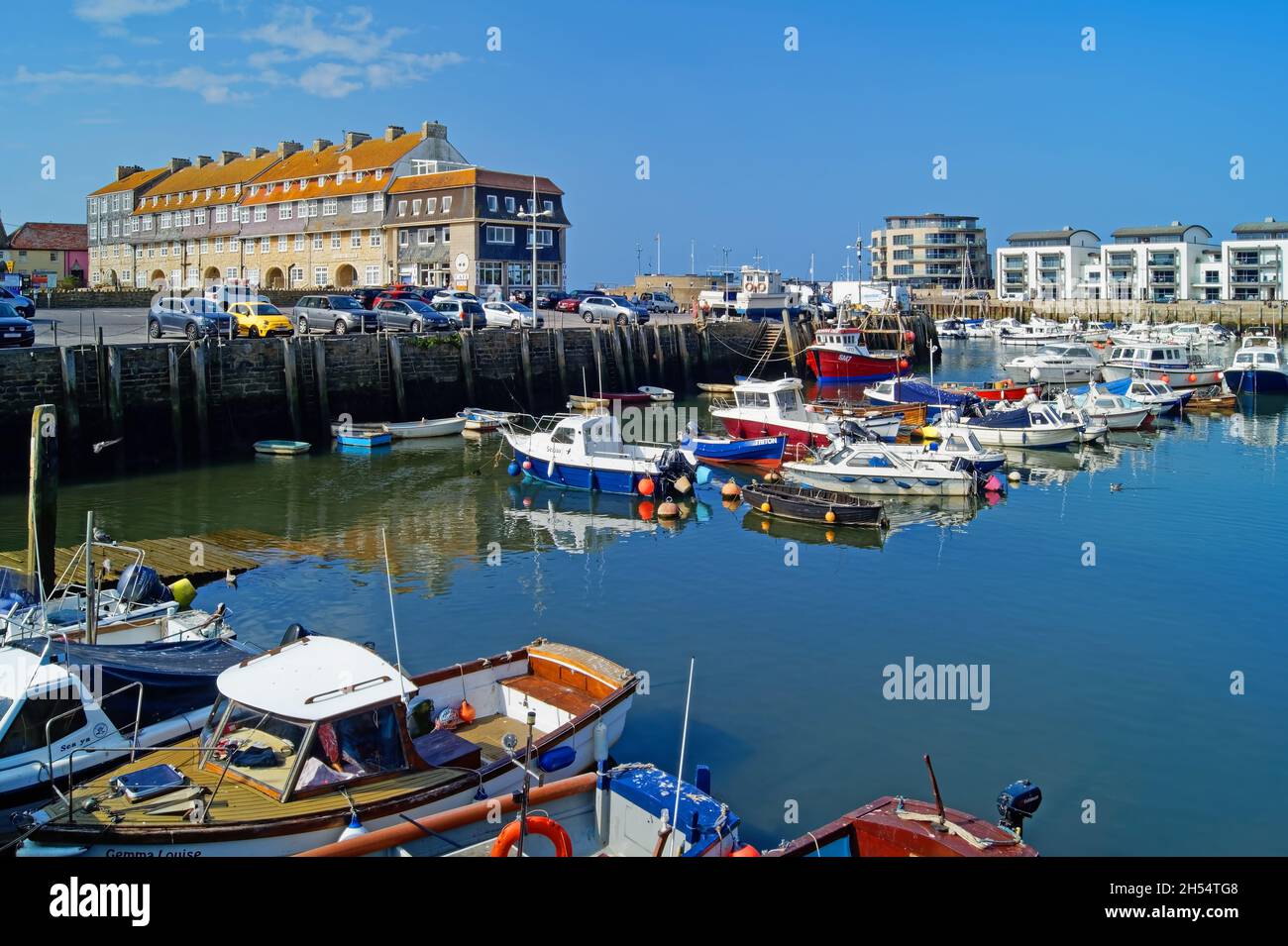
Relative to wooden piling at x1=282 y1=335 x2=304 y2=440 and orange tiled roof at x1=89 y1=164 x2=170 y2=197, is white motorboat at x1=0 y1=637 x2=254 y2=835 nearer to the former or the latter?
wooden piling at x1=282 y1=335 x2=304 y2=440

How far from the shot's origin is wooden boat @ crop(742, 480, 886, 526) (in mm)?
26562

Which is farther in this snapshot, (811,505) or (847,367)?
(847,367)

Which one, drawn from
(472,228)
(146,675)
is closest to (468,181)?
(472,228)

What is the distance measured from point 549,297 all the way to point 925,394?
28251 millimetres

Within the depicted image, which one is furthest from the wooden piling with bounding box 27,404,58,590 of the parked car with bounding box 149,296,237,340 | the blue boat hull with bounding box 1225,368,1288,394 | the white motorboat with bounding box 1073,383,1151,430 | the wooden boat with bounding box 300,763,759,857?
the blue boat hull with bounding box 1225,368,1288,394

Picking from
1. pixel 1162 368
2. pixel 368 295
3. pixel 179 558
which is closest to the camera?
pixel 179 558

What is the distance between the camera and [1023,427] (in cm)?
3769

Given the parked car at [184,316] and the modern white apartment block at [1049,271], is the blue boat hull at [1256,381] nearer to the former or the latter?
the parked car at [184,316]

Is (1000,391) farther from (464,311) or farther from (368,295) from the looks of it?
(368,295)

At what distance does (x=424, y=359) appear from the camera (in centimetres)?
4159
